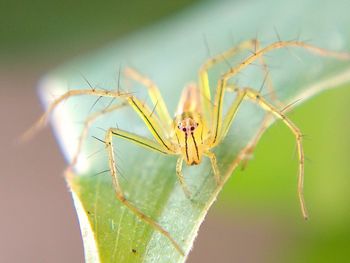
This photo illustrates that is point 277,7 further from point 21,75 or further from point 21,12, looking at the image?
point 21,75

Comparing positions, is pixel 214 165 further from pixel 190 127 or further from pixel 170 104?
pixel 170 104

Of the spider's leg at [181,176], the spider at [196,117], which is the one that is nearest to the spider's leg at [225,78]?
the spider at [196,117]

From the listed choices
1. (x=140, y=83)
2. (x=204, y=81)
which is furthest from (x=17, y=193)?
(x=204, y=81)

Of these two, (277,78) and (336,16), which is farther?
(336,16)

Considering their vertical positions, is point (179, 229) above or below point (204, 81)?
below

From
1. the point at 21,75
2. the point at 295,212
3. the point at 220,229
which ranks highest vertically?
the point at 21,75

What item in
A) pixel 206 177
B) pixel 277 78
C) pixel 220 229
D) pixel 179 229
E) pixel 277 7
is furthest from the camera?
pixel 220 229


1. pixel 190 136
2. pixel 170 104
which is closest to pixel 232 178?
pixel 190 136
